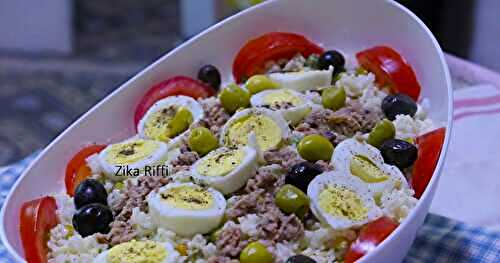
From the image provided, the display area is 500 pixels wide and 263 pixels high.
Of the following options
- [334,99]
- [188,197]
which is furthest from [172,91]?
[188,197]

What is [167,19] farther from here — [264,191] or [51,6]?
[264,191]

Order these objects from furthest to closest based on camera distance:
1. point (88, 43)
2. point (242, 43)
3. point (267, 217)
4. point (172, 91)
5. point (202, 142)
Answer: point (88, 43) → point (242, 43) → point (172, 91) → point (202, 142) → point (267, 217)

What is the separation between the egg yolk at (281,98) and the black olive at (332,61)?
0.16 meters

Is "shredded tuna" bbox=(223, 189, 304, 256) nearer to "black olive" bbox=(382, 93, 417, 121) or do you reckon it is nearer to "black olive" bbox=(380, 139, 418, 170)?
"black olive" bbox=(380, 139, 418, 170)

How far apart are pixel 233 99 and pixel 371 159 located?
0.34 meters

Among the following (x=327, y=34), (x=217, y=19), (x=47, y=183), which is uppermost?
(x=327, y=34)

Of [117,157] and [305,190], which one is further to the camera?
[117,157]

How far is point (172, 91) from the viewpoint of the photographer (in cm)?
163

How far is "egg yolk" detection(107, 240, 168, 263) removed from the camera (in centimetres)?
109

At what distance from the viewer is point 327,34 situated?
1.82 meters

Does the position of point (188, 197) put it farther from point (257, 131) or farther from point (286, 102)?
point (286, 102)

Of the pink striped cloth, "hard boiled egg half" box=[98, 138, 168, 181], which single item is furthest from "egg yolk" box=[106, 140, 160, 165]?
the pink striped cloth

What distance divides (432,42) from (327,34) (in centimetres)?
32

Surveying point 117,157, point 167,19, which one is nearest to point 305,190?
point 117,157
